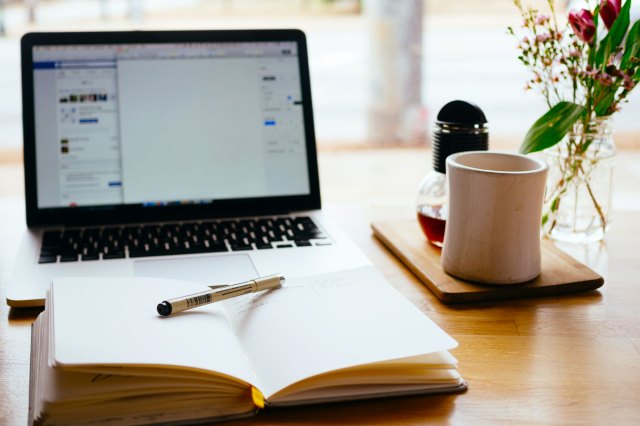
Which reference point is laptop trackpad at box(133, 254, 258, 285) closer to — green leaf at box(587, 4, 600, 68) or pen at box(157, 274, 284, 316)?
pen at box(157, 274, 284, 316)

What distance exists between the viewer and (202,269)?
967mm

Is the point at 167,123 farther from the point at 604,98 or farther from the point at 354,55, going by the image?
the point at 354,55

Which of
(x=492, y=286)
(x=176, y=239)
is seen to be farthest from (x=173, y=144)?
(x=492, y=286)

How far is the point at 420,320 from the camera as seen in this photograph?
0.75 meters

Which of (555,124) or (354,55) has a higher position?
(354,55)

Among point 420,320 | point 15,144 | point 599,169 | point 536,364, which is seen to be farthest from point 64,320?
point 15,144

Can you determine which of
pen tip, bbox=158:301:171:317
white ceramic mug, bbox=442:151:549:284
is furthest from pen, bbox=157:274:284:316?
white ceramic mug, bbox=442:151:549:284

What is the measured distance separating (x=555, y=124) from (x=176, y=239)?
55 cm

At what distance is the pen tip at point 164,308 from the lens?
718mm

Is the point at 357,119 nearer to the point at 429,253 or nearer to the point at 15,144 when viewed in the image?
the point at 15,144

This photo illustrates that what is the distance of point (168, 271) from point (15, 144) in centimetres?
373

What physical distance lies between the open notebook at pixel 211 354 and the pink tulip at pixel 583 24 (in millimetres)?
440

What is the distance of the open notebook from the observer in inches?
24.3

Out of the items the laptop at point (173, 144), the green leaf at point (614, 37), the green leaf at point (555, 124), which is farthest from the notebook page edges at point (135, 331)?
the green leaf at point (614, 37)
